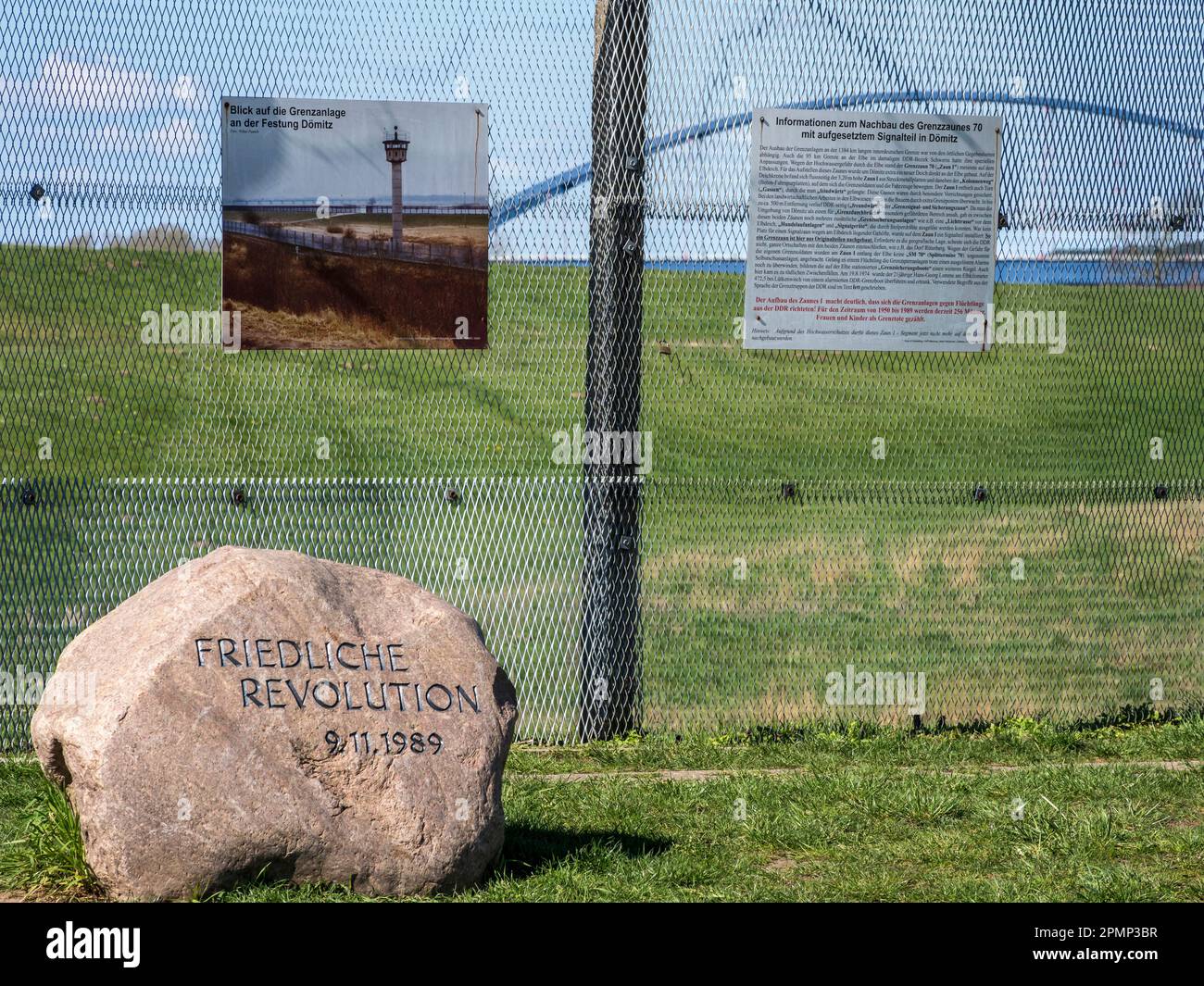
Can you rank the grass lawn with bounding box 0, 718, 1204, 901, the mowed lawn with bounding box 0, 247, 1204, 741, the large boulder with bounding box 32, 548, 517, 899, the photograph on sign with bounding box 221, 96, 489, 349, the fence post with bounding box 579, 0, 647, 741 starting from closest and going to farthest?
the large boulder with bounding box 32, 548, 517, 899 → the grass lawn with bounding box 0, 718, 1204, 901 → the photograph on sign with bounding box 221, 96, 489, 349 → the mowed lawn with bounding box 0, 247, 1204, 741 → the fence post with bounding box 579, 0, 647, 741

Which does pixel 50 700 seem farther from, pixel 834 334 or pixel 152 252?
pixel 834 334

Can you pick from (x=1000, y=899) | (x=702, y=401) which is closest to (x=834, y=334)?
(x=702, y=401)

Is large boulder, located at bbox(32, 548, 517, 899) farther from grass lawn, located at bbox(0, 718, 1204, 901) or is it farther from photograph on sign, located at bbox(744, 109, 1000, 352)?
photograph on sign, located at bbox(744, 109, 1000, 352)

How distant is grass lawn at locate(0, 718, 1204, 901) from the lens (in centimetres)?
512

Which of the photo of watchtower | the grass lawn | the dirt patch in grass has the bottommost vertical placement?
the grass lawn

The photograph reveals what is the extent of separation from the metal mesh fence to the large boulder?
1639mm

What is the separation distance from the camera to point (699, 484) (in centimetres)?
675

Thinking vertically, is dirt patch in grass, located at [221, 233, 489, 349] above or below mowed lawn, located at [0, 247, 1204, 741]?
above

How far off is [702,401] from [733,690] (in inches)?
56.1

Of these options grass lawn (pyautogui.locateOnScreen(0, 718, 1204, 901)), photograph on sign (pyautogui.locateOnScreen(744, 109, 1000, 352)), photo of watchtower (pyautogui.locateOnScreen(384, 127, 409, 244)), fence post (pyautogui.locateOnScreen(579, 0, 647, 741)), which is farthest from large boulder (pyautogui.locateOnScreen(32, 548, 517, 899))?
photograph on sign (pyautogui.locateOnScreen(744, 109, 1000, 352))

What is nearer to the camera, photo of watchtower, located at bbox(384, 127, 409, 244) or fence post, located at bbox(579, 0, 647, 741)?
photo of watchtower, located at bbox(384, 127, 409, 244)

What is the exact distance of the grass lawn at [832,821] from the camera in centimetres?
512

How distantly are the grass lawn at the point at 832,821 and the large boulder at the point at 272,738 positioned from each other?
19cm

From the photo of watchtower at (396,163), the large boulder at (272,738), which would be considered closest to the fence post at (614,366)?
the photo of watchtower at (396,163)
